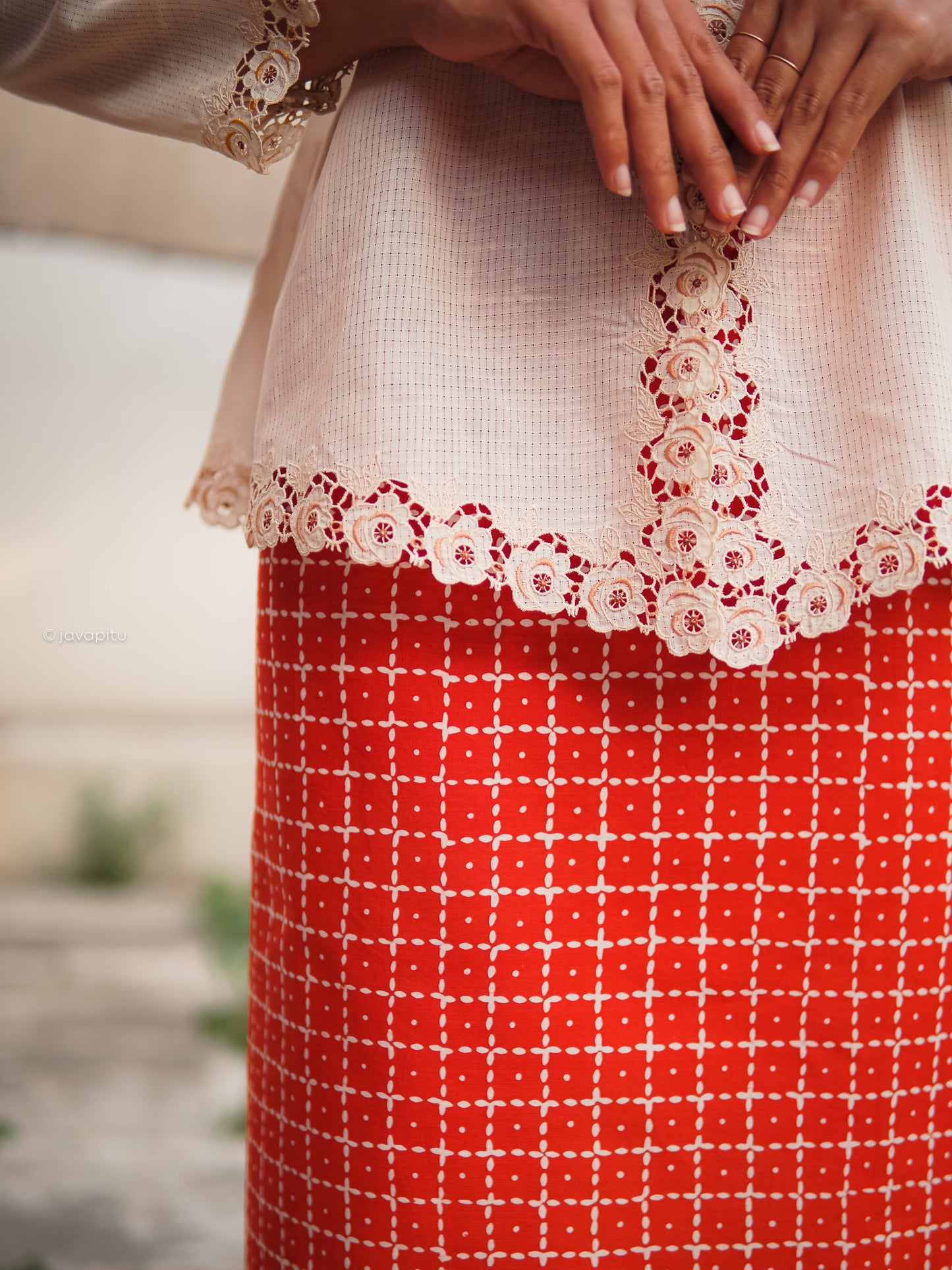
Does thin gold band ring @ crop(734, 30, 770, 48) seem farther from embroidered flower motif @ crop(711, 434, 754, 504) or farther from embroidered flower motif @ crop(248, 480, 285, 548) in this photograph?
embroidered flower motif @ crop(248, 480, 285, 548)

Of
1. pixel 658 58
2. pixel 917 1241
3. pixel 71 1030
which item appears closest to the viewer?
pixel 658 58

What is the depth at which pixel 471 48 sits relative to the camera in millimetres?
411

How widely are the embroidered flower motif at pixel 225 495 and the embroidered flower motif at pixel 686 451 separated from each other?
11.7 inches

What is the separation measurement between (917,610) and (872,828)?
119 millimetres

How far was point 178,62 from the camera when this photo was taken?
45 centimetres

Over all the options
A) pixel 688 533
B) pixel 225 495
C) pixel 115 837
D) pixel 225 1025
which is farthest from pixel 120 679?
pixel 688 533

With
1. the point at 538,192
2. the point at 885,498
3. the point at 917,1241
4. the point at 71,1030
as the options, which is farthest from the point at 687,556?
the point at 71,1030

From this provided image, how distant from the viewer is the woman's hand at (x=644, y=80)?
1.27 ft

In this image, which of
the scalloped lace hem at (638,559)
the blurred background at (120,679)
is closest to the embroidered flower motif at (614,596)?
the scalloped lace hem at (638,559)

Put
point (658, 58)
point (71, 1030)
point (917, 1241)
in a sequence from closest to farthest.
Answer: point (658, 58)
point (917, 1241)
point (71, 1030)

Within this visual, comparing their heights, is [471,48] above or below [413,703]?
above

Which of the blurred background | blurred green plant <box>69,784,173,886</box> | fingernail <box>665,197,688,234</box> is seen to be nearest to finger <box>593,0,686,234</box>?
fingernail <box>665,197,688,234</box>

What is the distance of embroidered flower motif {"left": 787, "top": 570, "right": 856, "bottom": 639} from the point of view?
1.39ft

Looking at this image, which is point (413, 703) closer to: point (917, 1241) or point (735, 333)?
point (735, 333)
